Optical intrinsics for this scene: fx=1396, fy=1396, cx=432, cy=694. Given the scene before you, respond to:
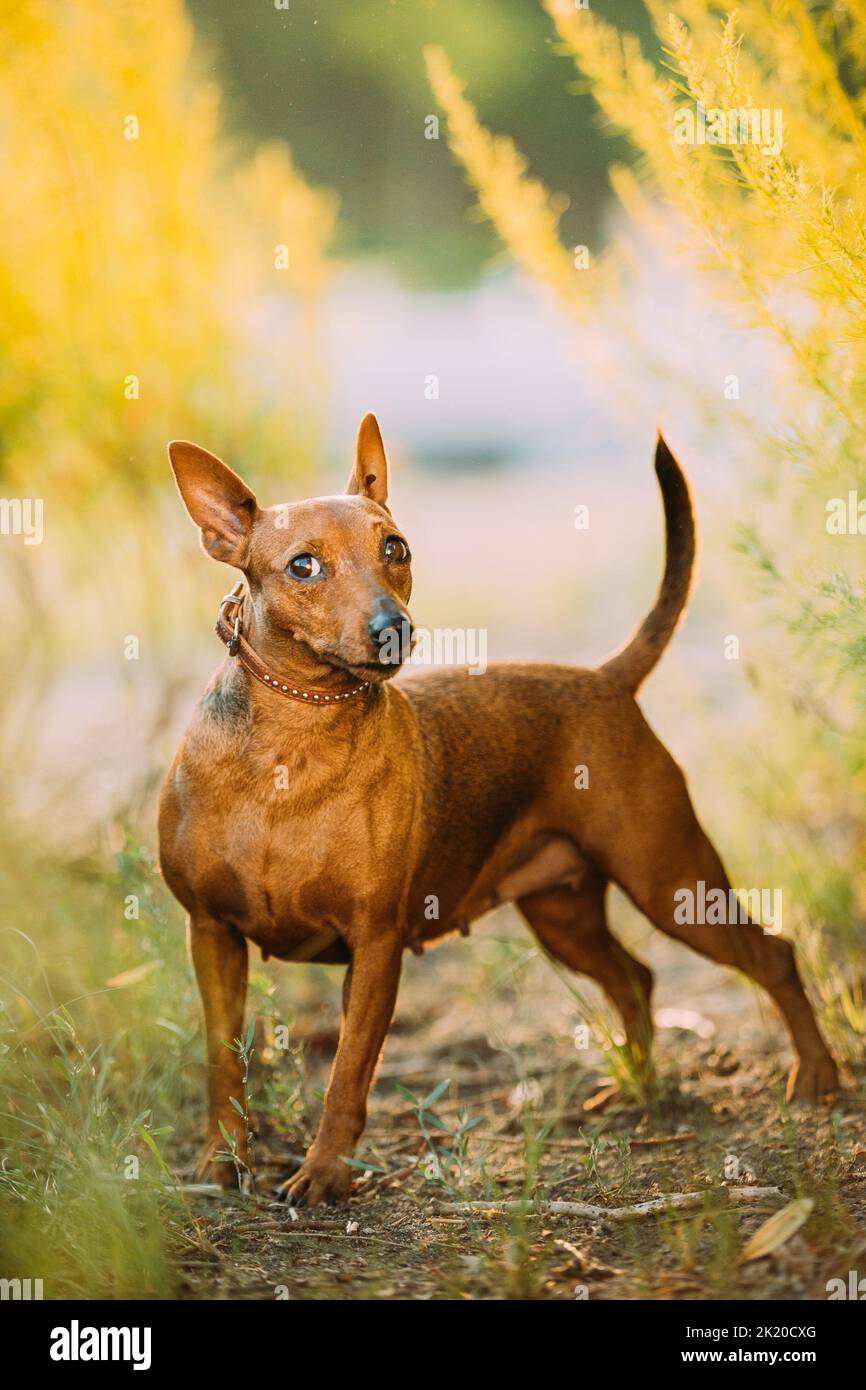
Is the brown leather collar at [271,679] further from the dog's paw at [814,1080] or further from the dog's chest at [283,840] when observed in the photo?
the dog's paw at [814,1080]

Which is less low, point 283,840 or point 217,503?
point 217,503

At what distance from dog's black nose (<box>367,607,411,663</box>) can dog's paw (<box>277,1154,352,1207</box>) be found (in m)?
1.17

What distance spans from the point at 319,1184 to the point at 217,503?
1.57 metres

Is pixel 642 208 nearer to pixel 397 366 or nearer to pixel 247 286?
pixel 247 286

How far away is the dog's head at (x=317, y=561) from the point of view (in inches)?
115

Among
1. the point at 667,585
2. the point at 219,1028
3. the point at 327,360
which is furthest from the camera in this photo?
the point at 327,360

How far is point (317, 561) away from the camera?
3.04 meters

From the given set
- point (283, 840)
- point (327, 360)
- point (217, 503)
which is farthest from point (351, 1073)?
point (327, 360)

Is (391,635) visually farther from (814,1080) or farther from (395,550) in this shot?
(814,1080)

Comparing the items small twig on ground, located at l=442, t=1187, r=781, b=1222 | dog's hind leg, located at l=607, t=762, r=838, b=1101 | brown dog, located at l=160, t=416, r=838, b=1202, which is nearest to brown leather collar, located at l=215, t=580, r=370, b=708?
brown dog, located at l=160, t=416, r=838, b=1202

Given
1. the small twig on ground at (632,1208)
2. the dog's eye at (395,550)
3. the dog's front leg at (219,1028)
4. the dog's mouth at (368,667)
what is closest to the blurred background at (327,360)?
the dog's front leg at (219,1028)

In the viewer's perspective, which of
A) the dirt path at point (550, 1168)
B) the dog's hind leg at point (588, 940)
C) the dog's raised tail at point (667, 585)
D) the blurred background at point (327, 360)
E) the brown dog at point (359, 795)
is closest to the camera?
the dirt path at point (550, 1168)

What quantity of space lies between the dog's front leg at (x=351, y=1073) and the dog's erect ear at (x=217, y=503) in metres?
0.97
